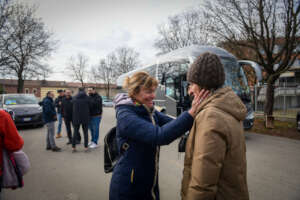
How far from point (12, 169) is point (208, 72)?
8.16 ft

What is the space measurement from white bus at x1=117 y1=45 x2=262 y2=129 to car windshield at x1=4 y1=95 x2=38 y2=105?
822 cm

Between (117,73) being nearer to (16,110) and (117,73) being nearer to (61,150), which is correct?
(16,110)

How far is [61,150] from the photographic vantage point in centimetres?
589

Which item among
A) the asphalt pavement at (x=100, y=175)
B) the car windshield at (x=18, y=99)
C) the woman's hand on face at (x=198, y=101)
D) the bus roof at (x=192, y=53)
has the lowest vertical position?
the asphalt pavement at (x=100, y=175)

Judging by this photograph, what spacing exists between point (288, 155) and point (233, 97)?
571 centimetres

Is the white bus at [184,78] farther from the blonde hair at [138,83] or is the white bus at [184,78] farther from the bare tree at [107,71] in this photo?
the bare tree at [107,71]

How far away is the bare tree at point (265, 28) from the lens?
9.02 m

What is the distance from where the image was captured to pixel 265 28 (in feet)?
32.7

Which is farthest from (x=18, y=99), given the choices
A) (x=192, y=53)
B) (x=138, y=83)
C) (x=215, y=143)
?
(x=215, y=143)

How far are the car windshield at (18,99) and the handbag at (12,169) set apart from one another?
10155 millimetres

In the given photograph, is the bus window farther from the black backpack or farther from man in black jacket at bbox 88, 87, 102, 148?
the black backpack

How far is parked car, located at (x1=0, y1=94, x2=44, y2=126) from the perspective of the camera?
9.32 m

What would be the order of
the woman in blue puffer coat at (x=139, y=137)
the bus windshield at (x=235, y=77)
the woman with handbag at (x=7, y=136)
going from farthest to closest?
the bus windshield at (x=235, y=77), the woman with handbag at (x=7, y=136), the woman in blue puffer coat at (x=139, y=137)

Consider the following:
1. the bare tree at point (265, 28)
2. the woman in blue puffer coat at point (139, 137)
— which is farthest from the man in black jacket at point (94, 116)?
the bare tree at point (265, 28)
